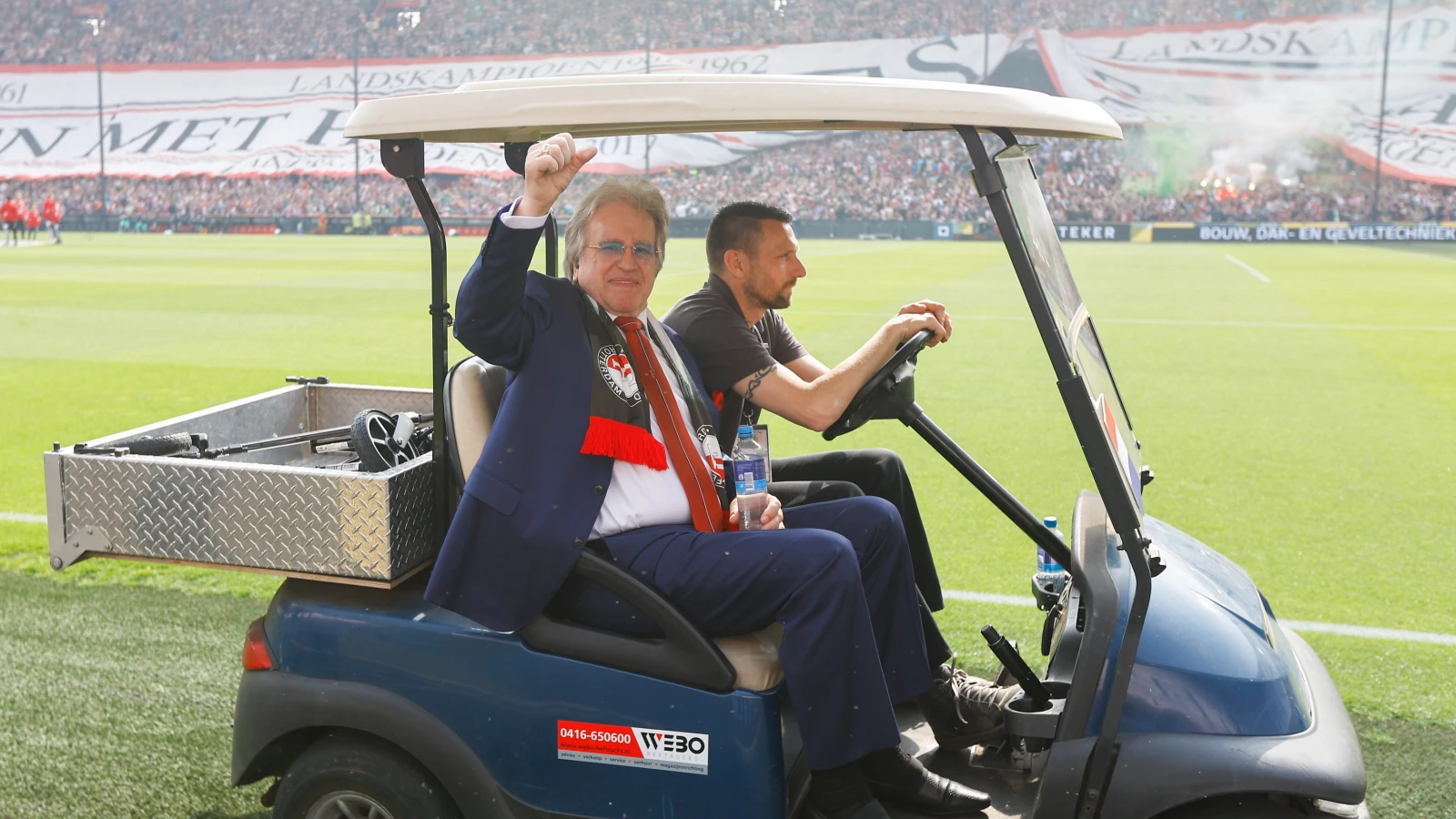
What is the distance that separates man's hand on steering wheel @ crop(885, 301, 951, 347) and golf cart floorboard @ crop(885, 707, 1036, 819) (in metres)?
0.83

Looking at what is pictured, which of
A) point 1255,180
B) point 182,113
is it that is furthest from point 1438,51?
point 182,113

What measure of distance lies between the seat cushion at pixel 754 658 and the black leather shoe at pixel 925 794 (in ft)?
1.05

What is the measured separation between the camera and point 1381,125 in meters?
42.2

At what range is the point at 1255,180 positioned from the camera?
1770 inches

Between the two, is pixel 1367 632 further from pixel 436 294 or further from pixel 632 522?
pixel 436 294

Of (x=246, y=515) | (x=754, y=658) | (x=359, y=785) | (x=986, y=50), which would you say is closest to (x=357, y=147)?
(x=986, y=50)

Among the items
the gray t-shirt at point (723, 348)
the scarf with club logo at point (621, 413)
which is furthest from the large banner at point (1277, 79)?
the scarf with club logo at point (621, 413)

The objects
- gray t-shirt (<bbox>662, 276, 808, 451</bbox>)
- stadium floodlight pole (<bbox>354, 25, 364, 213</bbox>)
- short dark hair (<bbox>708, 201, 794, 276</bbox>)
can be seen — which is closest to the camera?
gray t-shirt (<bbox>662, 276, 808, 451</bbox>)

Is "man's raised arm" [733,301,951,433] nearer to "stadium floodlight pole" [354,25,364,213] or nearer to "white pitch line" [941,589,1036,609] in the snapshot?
"white pitch line" [941,589,1036,609]

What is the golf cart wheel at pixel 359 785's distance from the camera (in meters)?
2.39

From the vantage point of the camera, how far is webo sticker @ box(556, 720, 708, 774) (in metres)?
2.24

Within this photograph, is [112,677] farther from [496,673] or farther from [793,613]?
[793,613]

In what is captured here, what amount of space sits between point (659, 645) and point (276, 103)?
56961mm

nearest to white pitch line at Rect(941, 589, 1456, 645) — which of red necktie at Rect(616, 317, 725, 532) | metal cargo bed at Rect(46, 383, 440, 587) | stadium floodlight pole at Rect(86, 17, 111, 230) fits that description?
red necktie at Rect(616, 317, 725, 532)
